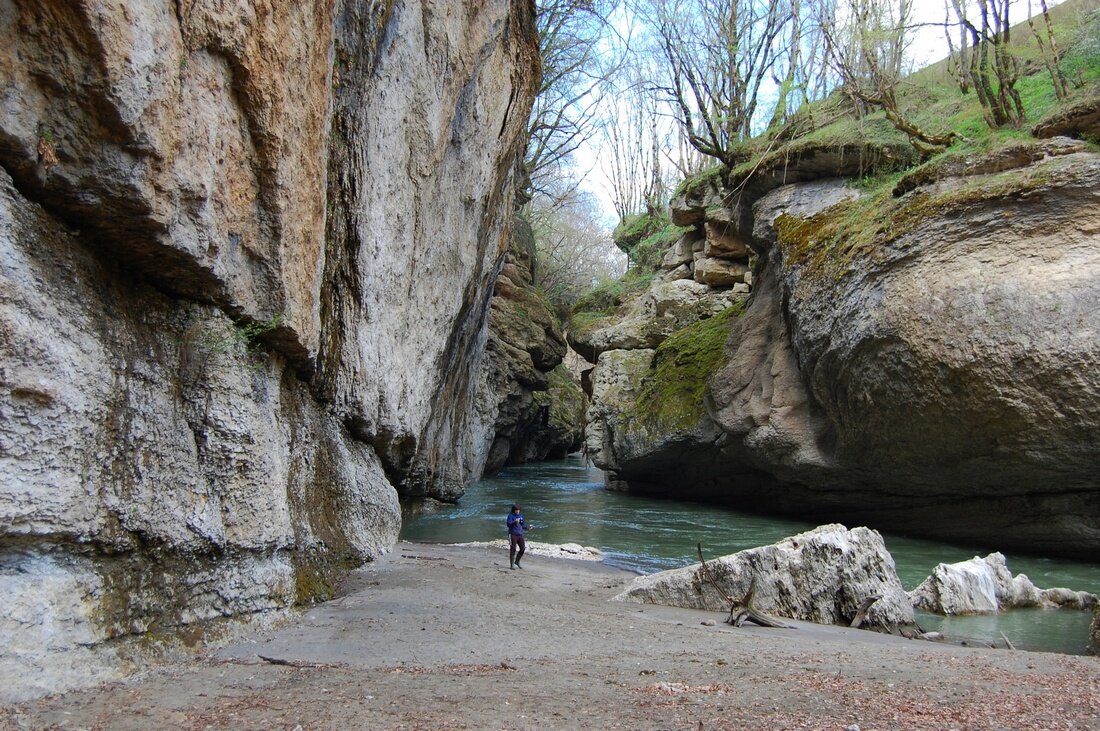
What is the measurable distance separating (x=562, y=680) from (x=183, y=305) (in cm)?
387

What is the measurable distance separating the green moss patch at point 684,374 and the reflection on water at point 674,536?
8.85ft

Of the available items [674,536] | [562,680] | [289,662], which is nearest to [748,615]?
[562,680]

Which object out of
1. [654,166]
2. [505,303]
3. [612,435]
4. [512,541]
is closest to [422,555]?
[512,541]

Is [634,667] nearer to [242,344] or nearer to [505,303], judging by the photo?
[242,344]

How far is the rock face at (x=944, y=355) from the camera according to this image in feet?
34.9

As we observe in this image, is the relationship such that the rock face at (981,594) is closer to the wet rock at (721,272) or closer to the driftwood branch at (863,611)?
the driftwood branch at (863,611)

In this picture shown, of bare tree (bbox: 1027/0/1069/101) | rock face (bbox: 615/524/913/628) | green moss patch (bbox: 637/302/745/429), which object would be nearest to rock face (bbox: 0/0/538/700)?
rock face (bbox: 615/524/913/628)

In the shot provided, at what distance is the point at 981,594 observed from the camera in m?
8.58

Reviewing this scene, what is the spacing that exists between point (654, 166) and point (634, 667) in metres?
41.3

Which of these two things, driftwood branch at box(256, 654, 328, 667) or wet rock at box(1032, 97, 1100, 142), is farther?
wet rock at box(1032, 97, 1100, 142)

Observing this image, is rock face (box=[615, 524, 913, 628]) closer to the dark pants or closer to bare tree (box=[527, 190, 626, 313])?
the dark pants

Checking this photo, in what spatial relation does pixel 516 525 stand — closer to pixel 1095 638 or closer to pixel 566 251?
pixel 1095 638

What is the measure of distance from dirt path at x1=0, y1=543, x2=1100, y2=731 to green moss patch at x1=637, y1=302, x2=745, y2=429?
13042mm

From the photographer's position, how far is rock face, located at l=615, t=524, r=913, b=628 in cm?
796
